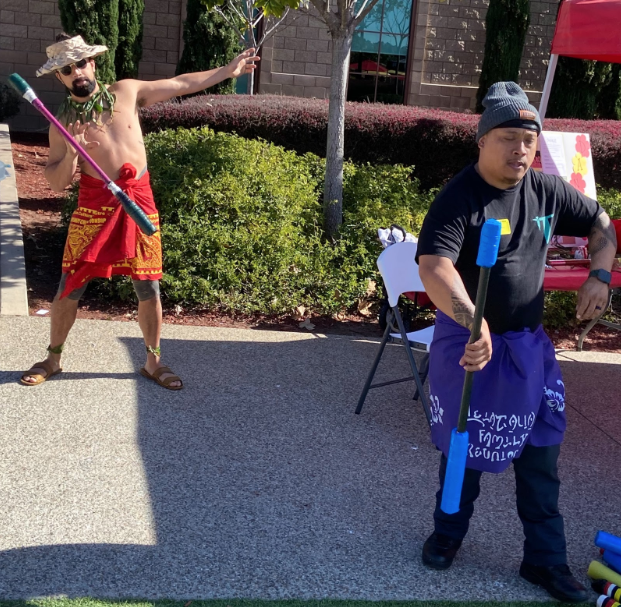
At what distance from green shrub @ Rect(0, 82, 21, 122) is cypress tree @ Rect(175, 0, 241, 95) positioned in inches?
105

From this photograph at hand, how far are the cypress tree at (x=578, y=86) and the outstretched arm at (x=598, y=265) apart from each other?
431 inches

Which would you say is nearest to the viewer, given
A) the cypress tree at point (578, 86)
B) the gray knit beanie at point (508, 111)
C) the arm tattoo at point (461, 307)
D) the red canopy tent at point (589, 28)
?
the arm tattoo at point (461, 307)

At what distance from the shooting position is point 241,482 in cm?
371

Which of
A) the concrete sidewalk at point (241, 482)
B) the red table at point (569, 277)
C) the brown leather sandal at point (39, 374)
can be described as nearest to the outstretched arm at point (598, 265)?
the concrete sidewalk at point (241, 482)

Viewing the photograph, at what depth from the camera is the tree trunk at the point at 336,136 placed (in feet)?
23.6

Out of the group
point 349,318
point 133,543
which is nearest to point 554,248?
point 349,318

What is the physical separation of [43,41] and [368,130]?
25.0 feet

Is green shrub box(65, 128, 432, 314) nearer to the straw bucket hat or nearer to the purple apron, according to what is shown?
the straw bucket hat

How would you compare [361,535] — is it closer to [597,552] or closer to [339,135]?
[597,552]

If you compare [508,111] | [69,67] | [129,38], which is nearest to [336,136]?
[69,67]

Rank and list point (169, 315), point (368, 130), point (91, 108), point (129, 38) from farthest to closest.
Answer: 1. point (129, 38)
2. point (368, 130)
3. point (169, 315)
4. point (91, 108)

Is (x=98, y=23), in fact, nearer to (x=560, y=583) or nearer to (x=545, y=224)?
(x=545, y=224)

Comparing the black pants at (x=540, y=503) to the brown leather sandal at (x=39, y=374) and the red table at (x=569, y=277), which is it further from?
the brown leather sandal at (x=39, y=374)

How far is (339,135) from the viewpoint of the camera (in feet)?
24.2
